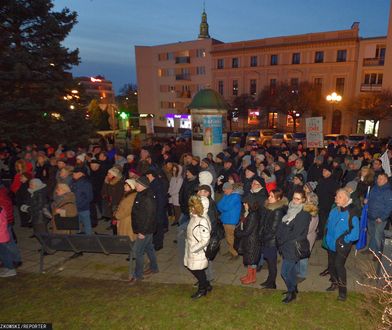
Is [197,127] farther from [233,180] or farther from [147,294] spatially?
[147,294]

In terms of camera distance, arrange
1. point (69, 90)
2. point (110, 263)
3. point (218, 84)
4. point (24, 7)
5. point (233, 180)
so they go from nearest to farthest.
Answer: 1. point (110, 263)
2. point (233, 180)
3. point (24, 7)
4. point (69, 90)
5. point (218, 84)

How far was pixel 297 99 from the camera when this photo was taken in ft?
→ 130

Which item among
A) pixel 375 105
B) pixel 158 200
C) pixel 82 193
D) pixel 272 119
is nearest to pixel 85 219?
pixel 82 193

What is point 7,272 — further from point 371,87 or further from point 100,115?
point 100,115

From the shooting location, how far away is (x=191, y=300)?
5270 millimetres

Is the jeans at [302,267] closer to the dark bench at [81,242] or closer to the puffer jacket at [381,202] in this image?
the puffer jacket at [381,202]

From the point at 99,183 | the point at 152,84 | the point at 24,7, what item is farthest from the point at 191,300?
the point at 152,84

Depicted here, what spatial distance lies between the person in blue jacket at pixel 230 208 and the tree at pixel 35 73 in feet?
42.6

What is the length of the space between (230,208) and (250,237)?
1161 mm

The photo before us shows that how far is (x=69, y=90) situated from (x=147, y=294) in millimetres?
15180

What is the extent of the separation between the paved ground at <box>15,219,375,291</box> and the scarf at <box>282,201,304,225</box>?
1.52 m

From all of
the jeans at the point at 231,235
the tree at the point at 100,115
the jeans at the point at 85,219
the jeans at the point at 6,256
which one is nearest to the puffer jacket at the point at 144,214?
the jeans at the point at 231,235

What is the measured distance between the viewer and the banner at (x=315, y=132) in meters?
11.8

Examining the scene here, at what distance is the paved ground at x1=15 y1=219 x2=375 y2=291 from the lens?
6152 millimetres
